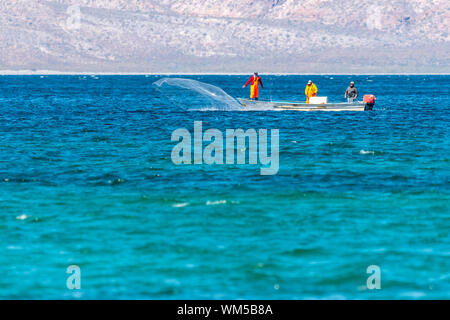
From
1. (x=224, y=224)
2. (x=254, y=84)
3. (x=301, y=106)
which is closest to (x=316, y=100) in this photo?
(x=301, y=106)

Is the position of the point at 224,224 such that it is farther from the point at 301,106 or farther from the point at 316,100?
the point at 301,106

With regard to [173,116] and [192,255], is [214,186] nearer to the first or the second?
[192,255]

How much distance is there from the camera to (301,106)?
58.5m

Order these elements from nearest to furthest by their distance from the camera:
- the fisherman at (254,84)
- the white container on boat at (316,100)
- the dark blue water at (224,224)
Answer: the dark blue water at (224,224)
the fisherman at (254,84)
the white container on boat at (316,100)

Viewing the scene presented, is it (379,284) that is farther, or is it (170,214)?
(170,214)

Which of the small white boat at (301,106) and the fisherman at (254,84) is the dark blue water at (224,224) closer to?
the fisherman at (254,84)

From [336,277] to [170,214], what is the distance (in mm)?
6379

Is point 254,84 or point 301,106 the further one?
point 301,106

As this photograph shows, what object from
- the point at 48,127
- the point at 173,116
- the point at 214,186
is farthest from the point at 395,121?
the point at 214,186

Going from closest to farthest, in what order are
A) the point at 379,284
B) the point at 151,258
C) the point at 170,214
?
the point at 379,284 → the point at 151,258 → the point at 170,214

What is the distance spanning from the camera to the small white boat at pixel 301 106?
5778cm

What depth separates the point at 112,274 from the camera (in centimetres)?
1483

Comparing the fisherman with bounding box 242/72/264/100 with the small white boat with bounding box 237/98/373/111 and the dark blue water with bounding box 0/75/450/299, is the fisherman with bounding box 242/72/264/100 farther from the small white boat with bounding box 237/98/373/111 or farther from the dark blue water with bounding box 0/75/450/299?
the dark blue water with bounding box 0/75/450/299

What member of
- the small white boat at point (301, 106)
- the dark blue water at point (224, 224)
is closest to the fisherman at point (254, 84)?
the small white boat at point (301, 106)
